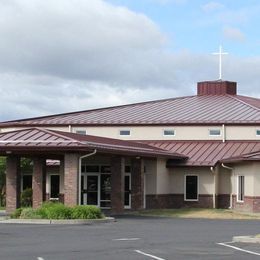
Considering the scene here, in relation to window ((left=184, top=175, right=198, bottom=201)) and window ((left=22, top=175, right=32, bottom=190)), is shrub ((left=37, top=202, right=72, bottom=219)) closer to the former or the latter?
window ((left=184, top=175, right=198, bottom=201))

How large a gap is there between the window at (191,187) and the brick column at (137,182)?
421cm

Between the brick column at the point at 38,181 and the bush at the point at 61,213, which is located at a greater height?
the brick column at the point at 38,181

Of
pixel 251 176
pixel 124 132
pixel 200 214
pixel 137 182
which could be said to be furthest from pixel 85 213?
pixel 124 132

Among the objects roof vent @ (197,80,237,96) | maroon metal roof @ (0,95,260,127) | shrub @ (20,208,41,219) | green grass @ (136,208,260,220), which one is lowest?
green grass @ (136,208,260,220)

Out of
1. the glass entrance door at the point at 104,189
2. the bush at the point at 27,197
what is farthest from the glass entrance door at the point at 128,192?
the bush at the point at 27,197

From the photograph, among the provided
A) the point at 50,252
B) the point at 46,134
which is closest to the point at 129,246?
the point at 50,252

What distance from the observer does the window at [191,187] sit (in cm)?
4309

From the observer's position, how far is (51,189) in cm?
4578

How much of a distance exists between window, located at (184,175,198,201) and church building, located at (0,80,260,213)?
0.19 feet

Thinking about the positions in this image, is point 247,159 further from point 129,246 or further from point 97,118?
point 129,246

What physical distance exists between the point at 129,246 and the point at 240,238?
3.36 m

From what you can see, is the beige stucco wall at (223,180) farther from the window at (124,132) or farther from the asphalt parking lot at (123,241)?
the asphalt parking lot at (123,241)

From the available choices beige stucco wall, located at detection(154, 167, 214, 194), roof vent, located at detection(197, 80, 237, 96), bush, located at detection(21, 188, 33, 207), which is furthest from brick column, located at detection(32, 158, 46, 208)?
roof vent, located at detection(197, 80, 237, 96)

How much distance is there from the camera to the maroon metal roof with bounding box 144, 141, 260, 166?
42.5 metres
